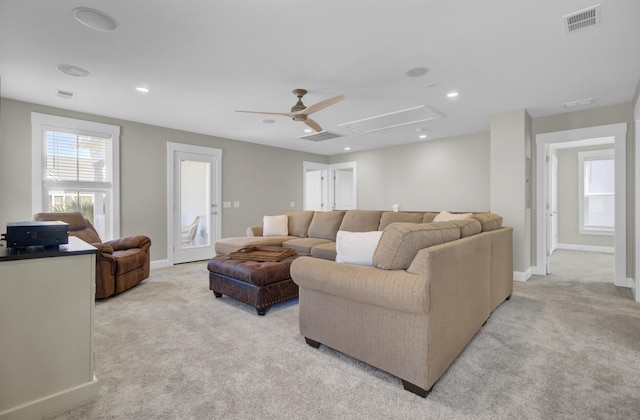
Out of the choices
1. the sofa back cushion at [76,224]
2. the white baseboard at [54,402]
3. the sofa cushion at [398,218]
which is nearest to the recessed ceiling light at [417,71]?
the sofa cushion at [398,218]

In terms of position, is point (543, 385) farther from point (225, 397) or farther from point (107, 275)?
point (107, 275)

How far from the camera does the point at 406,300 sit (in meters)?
1.62

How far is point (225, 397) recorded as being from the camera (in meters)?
1.70

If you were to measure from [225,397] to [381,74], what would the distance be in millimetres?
3085

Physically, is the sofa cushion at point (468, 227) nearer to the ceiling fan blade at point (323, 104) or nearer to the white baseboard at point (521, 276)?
the ceiling fan blade at point (323, 104)

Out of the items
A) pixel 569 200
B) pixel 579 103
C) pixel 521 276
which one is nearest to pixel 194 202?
pixel 521 276

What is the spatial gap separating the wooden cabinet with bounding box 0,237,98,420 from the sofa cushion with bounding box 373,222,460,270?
1.70 meters

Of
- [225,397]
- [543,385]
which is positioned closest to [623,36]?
[543,385]

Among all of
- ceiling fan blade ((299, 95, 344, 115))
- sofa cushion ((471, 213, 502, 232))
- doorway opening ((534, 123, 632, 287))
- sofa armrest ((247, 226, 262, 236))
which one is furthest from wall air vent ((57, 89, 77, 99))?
doorway opening ((534, 123, 632, 287))

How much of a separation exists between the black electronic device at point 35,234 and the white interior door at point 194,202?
3695 millimetres

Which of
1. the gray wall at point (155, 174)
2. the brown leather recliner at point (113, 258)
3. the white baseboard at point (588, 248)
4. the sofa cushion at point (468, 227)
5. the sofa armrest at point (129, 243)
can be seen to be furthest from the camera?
the white baseboard at point (588, 248)

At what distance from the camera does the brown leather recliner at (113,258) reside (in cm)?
335

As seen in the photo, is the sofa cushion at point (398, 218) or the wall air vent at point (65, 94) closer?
the wall air vent at point (65, 94)

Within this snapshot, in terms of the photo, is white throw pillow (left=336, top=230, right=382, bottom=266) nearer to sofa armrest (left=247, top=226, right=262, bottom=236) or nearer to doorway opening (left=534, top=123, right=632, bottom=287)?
sofa armrest (left=247, top=226, right=262, bottom=236)
